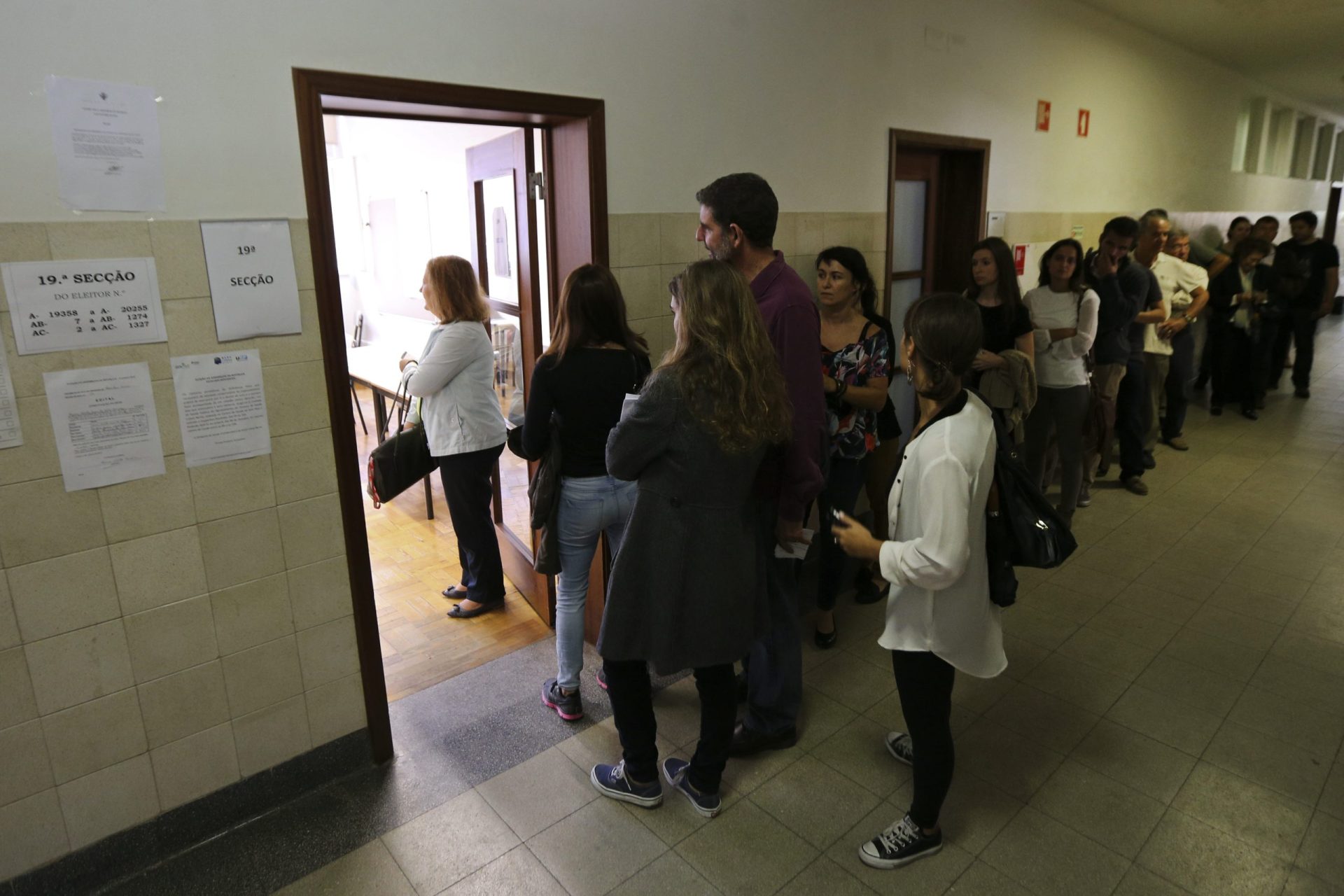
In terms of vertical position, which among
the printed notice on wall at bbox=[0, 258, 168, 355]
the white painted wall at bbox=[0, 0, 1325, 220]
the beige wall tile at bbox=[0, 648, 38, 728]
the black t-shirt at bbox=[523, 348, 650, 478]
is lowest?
the beige wall tile at bbox=[0, 648, 38, 728]

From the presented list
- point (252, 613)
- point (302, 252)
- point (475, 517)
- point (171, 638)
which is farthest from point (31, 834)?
point (475, 517)

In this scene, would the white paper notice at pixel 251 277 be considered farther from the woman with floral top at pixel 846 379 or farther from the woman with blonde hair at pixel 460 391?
the woman with floral top at pixel 846 379

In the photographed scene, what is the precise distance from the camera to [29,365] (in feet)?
5.97

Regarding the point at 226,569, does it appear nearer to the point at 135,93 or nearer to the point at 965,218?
the point at 135,93

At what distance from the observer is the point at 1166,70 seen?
6426 millimetres

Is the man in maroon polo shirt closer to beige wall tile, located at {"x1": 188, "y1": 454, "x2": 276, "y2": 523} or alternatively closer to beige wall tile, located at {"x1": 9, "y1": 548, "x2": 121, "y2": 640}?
beige wall tile, located at {"x1": 188, "y1": 454, "x2": 276, "y2": 523}

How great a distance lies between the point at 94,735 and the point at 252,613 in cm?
45

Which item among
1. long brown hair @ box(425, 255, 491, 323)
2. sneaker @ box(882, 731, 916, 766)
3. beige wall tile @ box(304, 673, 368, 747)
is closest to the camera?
beige wall tile @ box(304, 673, 368, 747)

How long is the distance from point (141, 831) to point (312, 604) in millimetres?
710

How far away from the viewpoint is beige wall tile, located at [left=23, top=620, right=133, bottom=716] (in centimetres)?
194

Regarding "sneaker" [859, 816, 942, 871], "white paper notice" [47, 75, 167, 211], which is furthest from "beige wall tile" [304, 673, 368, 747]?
"sneaker" [859, 816, 942, 871]

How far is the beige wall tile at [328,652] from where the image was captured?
235 cm

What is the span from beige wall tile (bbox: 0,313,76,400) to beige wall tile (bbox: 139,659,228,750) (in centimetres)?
76

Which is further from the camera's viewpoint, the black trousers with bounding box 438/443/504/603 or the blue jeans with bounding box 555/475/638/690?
the black trousers with bounding box 438/443/504/603
